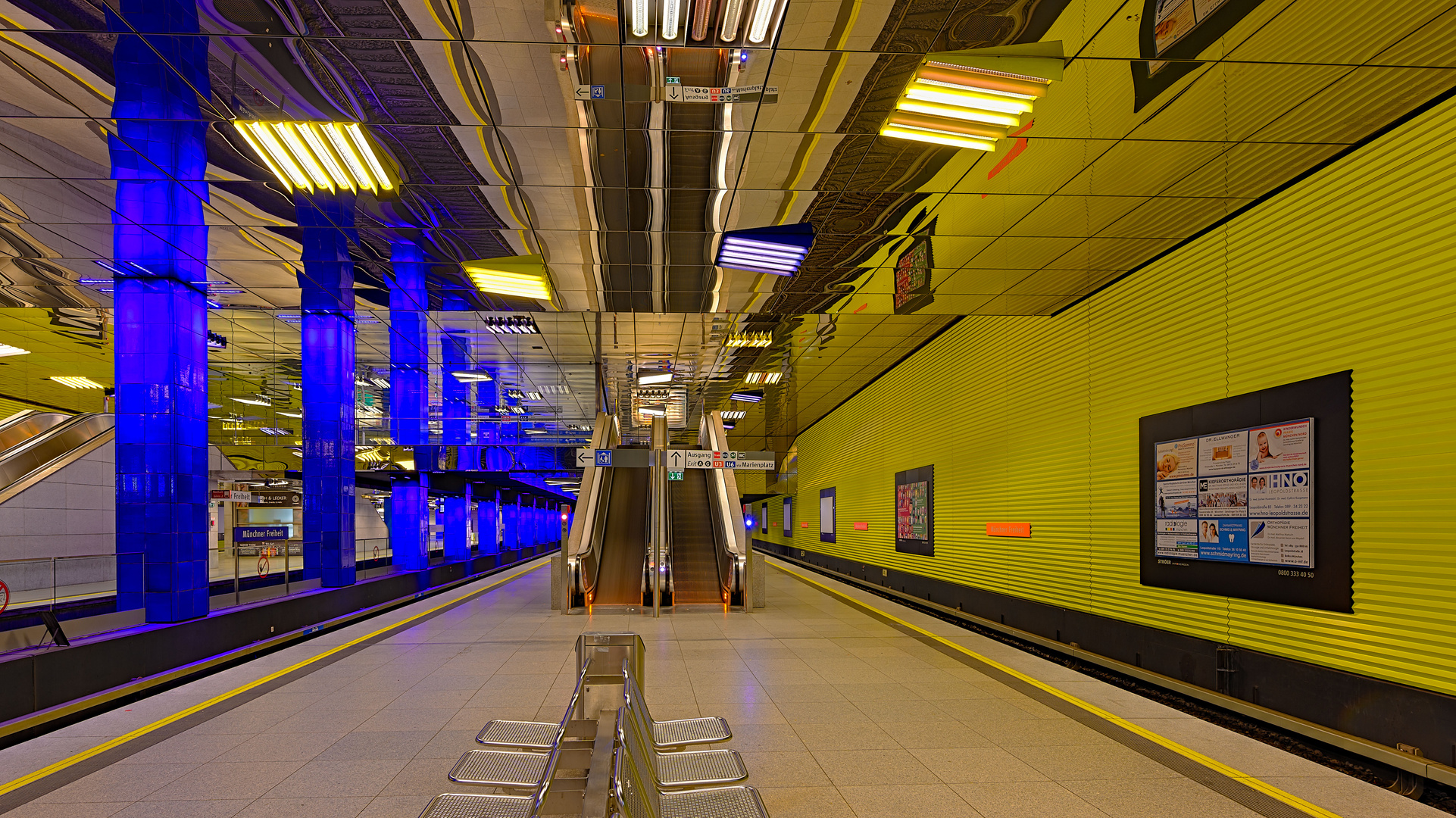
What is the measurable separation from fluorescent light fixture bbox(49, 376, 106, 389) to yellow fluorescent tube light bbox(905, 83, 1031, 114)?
17.9 m

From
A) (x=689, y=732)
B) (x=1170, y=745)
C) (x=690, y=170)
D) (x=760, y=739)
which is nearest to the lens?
(x=689, y=732)

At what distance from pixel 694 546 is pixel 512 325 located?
5.56 metres

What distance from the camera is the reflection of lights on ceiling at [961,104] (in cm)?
479

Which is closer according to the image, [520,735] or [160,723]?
[520,735]

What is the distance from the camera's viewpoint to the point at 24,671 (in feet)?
17.3

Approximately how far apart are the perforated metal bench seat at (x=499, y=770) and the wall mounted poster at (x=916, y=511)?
33.5 ft

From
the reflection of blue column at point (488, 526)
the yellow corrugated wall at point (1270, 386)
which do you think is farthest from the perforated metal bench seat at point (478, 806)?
the reflection of blue column at point (488, 526)

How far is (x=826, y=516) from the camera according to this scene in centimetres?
2206

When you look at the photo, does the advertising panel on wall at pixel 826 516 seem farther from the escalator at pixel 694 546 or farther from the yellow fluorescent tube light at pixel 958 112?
the yellow fluorescent tube light at pixel 958 112

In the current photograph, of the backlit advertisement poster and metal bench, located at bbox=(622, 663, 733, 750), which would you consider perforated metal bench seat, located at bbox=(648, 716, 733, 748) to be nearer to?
metal bench, located at bbox=(622, 663, 733, 750)

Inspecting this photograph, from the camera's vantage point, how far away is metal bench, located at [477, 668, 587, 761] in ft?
14.5

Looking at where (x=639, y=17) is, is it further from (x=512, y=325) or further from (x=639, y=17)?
(x=512, y=325)

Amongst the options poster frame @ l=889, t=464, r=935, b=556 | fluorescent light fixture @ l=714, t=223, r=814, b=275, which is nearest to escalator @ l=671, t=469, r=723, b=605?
poster frame @ l=889, t=464, r=935, b=556

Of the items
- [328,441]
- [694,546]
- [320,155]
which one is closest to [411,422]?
[328,441]
